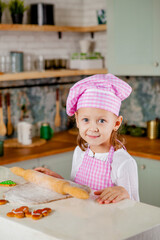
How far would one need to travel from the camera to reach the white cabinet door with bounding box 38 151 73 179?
4176 millimetres

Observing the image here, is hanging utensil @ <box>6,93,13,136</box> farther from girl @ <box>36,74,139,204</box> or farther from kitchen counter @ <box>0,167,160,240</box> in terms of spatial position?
kitchen counter @ <box>0,167,160,240</box>

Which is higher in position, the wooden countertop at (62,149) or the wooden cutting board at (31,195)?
the wooden cutting board at (31,195)

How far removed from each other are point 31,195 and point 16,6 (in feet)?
9.54

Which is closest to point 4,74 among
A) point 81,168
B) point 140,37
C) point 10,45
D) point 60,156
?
point 10,45

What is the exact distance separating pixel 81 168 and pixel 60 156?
1.93 m

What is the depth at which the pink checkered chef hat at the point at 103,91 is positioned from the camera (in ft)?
6.81

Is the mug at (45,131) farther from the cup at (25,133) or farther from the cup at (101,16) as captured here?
the cup at (101,16)

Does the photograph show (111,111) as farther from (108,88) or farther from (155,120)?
(155,120)

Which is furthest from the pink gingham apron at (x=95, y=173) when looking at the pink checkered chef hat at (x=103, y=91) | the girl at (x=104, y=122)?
the pink checkered chef hat at (x=103, y=91)

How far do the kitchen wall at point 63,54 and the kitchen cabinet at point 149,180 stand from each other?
921mm

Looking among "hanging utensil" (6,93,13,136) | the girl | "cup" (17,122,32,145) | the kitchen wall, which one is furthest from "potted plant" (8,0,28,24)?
the girl

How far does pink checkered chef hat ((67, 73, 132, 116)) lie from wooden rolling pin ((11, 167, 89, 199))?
396 millimetres

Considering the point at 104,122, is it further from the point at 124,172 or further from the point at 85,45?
the point at 85,45

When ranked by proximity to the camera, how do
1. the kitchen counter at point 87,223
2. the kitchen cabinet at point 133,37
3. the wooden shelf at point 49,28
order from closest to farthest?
the kitchen counter at point 87,223, the kitchen cabinet at point 133,37, the wooden shelf at point 49,28
